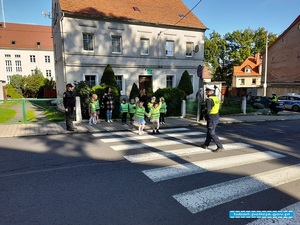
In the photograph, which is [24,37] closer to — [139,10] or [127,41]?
[139,10]

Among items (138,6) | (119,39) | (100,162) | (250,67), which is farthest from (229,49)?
(100,162)

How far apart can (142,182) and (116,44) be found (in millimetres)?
17424

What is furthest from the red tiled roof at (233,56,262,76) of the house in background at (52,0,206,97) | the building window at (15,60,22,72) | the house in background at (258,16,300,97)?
the building window at (15,60,22,72)

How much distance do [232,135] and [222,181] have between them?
198 inches

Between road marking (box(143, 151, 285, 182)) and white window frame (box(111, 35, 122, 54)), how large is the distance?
16.2 m

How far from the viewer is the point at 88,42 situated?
60.6 feet

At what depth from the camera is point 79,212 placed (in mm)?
3242

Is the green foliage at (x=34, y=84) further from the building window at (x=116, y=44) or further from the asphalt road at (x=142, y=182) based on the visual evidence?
the asphalt road at (x=142, y=182)

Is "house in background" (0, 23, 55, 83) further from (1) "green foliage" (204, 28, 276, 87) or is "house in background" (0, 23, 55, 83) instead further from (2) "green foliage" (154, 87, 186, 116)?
(2) "green foliage" (154, 87, 186, 116)

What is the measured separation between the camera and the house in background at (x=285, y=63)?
31500mm

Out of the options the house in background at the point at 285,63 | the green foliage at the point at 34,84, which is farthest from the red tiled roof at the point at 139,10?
the green foliage at the point at 34,84

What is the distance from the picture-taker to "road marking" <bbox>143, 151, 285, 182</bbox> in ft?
15.2

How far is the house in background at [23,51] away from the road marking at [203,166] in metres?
55.7

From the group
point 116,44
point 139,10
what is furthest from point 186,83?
point 139,10
